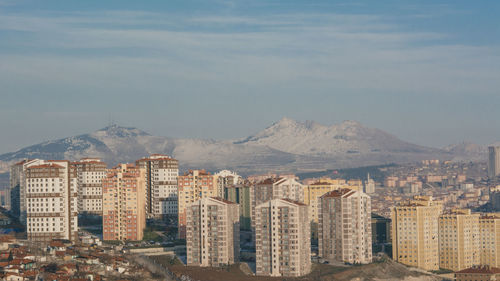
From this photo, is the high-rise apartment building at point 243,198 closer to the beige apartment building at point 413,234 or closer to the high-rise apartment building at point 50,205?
the beige apartment building at point 413,234

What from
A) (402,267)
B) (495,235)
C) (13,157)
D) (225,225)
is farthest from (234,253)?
(13,157)

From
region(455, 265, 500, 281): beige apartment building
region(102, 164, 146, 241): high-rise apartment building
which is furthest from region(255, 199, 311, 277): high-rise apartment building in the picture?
region(102, 164, 146, 241): high-rise apartment building

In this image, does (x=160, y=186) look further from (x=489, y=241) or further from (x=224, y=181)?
(x=489, y=241)

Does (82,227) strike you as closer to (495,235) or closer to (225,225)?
(225,225)

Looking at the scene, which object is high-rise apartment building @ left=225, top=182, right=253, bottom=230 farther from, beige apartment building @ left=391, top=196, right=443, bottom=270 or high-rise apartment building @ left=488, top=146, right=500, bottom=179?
high-rise apartment building @ left=488, top=146, right=500, bottom=179

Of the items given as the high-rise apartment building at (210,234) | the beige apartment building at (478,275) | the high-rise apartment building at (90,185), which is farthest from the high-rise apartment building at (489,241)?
the high-rise apartment building at (90,185)
